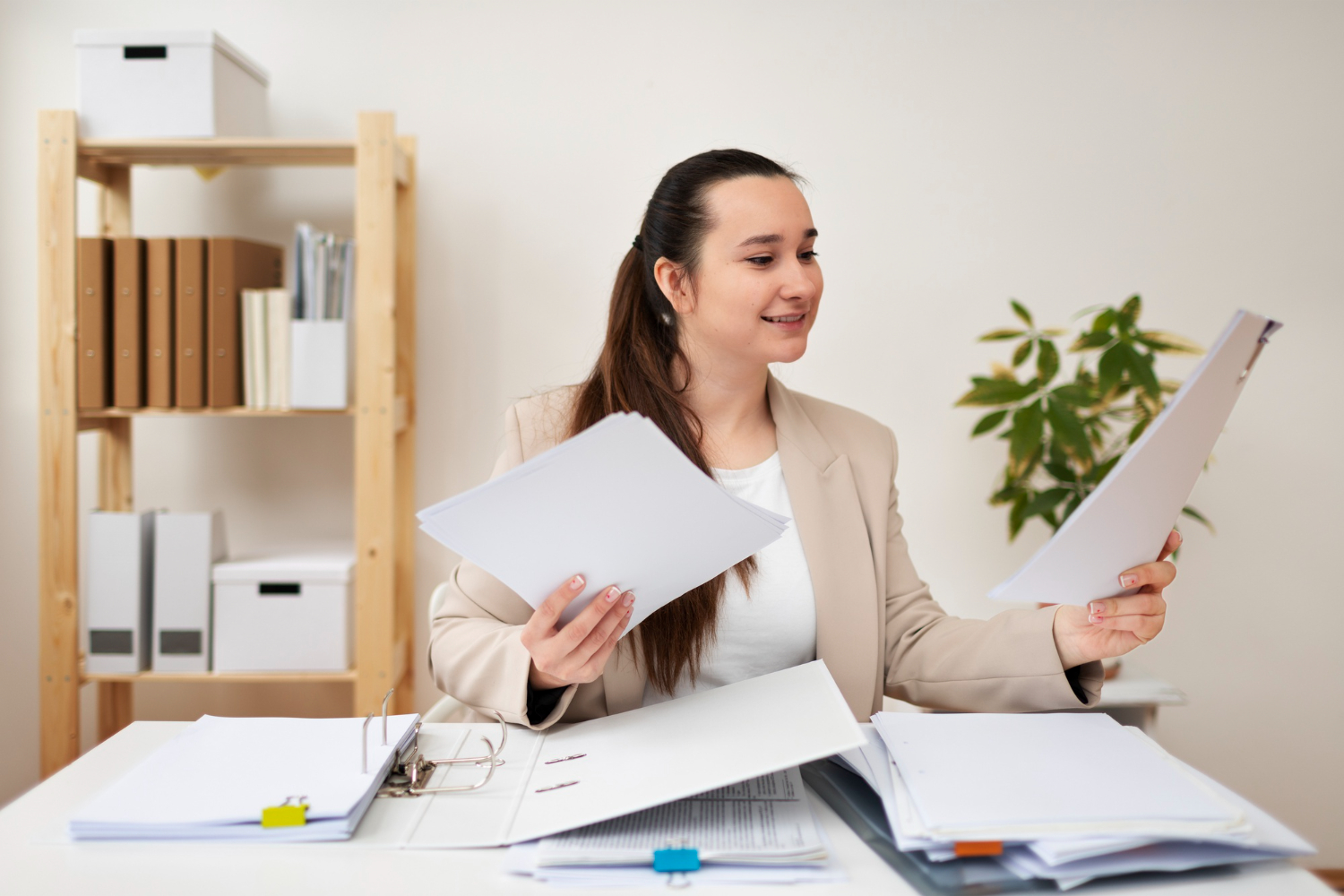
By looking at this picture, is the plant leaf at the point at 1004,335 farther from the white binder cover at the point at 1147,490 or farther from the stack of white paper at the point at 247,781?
the stack of white paper at the point at 247,781

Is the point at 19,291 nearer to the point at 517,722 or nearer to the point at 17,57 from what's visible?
the point at 17,57

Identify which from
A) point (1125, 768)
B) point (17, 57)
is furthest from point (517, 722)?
point (17, 57)

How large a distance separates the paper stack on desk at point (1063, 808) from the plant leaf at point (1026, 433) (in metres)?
1.15

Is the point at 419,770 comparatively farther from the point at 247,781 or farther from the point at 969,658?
the point at 969,658

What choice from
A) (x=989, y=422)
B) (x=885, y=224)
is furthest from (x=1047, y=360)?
(x=885, y=224)

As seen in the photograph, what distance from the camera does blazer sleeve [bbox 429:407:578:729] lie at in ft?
3.41

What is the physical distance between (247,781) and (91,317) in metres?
1.61

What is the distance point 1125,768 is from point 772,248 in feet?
2.70

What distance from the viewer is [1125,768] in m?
0.85

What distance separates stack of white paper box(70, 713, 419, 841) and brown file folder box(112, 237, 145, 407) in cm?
132

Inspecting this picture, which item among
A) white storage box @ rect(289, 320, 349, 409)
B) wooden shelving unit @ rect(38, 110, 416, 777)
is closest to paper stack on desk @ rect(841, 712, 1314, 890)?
wooden shelving unit @ rect(38, 110, 416, 777)

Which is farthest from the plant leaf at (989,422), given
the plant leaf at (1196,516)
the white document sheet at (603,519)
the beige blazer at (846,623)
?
the white document sheet at (603,519)

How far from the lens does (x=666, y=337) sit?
152cm

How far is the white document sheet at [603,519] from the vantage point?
76cm
